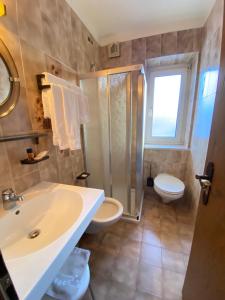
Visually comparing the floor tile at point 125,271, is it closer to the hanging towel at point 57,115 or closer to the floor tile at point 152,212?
the floor tile at point 152,212

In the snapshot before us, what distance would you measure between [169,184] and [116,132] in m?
1.08

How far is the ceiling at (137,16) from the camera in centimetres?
150

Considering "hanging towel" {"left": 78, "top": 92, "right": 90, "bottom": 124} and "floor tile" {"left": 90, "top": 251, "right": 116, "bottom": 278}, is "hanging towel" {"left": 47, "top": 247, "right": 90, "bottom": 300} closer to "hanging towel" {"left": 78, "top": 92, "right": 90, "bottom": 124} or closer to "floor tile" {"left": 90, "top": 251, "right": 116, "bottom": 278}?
"floor tile" {"left": 90, "top": 251, "right": 116, "bottom": 278}

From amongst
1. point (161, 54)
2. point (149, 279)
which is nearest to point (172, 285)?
point (149, 279)

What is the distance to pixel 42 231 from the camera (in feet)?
2.64

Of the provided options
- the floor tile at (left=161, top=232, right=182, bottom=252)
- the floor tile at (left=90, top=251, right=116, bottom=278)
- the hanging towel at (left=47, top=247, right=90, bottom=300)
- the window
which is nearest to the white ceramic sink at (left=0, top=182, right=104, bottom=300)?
the hanging towel at (left=47, top=247, right=90, bottom=300)

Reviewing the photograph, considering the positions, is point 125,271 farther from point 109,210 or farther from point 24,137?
point 24,137

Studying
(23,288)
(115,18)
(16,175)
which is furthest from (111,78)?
(23,288)

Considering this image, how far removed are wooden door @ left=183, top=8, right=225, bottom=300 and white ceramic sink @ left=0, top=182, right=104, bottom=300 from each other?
0.59 m

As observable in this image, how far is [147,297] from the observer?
3.47 ft

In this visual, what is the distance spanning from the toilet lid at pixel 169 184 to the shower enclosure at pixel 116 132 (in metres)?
0.39

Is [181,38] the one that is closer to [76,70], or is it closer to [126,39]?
[126,39]

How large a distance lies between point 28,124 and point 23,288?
89cm

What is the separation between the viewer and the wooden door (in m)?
0.56
